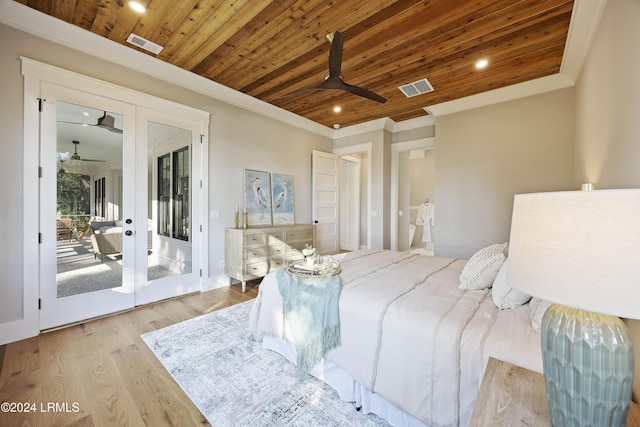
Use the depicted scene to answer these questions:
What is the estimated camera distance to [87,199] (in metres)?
2.69

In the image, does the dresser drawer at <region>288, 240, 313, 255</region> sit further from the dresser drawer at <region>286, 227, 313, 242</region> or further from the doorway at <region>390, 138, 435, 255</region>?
the doorway at <region>390, 138, 435, 255</region>

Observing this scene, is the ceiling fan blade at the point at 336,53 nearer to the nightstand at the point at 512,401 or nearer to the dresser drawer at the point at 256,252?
the nightstand at the point at 512,401

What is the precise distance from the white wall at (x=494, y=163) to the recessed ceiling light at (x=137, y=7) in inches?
153

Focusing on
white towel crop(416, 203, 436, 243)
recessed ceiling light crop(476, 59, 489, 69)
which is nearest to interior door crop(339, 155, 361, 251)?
white towel crop(416, 203, 436, 243)

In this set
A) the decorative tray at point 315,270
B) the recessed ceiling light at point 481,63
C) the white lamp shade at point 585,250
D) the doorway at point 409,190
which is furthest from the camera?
the doorway at point 409,190

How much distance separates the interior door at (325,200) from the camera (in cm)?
518

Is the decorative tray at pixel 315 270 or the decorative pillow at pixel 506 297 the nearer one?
the decorative pillow at pixel 506 297

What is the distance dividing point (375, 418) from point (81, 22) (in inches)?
156

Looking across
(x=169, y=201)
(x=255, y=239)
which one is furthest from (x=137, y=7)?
(x=255, y=239)

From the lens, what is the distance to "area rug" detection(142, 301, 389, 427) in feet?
5.00

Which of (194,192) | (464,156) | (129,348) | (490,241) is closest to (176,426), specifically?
(129,348)

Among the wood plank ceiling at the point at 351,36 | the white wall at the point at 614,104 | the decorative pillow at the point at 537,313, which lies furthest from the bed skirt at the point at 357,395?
Result: the wood plank ceiling at the point at 351,36

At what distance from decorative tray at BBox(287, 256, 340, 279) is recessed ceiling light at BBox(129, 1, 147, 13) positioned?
8.22 ft

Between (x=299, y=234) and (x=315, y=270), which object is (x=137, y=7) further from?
(x=299, y=234)
